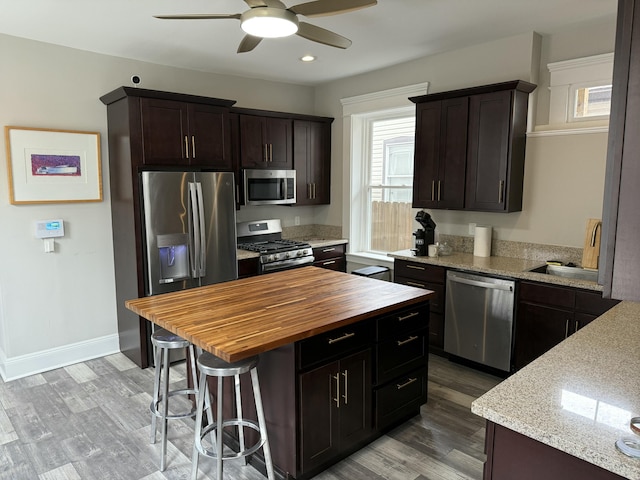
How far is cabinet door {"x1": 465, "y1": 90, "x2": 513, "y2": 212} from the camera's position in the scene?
3508 mm

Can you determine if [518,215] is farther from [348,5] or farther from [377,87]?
[348,5]

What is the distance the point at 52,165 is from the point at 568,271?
14.2 ft

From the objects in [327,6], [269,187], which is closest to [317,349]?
[327,6]

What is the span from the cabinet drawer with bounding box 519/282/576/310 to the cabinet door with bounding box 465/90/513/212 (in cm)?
74

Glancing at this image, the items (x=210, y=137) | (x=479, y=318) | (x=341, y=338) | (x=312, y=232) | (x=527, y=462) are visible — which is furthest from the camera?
(x=312, y=232)

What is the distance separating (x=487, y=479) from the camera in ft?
4.44

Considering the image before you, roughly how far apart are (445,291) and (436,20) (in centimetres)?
217

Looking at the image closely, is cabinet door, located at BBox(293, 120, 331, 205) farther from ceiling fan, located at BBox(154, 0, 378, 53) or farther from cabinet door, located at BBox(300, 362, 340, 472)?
cabinet door, located at BBox(300, 362, 340, 472)

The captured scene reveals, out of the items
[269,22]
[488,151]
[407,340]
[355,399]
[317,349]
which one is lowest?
[355,399]

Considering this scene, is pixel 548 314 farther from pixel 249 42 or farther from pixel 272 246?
pixel 249 42

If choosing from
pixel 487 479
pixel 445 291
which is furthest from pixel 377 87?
pixel 487 479

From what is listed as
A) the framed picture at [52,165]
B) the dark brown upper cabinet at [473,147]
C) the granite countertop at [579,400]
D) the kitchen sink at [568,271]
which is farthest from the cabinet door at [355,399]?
the framed picture at [52,165]

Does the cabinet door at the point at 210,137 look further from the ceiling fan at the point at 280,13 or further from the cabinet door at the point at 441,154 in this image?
the cabinet door at the point at 441,154

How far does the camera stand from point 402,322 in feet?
8.67
